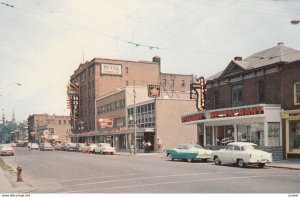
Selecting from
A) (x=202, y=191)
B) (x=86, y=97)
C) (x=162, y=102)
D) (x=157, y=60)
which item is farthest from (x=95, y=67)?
(x=202, y=191)

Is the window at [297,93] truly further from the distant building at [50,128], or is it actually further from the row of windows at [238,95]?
the distant building at [50,128]

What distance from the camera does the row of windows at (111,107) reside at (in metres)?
66.2

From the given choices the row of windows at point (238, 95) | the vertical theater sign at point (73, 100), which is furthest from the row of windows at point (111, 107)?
the row of windows at point (238, 95)

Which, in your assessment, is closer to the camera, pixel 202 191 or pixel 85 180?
pixel 202 191

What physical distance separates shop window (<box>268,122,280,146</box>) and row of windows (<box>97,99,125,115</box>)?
35232 millimetres

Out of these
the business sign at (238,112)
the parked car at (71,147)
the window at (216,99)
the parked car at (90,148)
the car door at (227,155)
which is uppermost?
the window at (216,99)

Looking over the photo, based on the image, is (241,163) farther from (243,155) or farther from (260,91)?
(260,91)

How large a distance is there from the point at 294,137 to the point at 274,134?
5.72 feet

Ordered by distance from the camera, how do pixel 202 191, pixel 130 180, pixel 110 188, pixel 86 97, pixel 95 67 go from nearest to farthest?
pixel 202 191, pixel 110 188, pixel 130 180, pixel 95 67, pixel 86 97

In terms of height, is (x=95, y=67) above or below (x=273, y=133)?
above

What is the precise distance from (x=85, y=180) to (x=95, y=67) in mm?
64955

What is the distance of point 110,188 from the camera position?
15.9 m

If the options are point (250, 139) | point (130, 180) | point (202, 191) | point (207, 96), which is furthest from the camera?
point (207, 96)

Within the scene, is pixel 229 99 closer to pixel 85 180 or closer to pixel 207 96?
pixel 207 96
